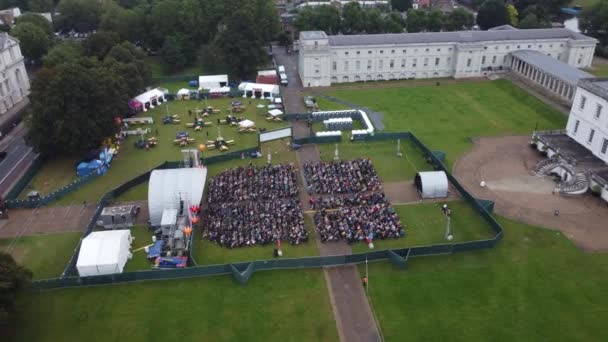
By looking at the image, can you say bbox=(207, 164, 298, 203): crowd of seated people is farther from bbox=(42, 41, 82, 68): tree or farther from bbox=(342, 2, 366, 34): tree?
bbox=(342, 2, 366, 34): tree

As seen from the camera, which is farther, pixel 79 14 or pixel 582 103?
pixel 79 14

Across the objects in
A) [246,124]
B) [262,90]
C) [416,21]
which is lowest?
[246,124]

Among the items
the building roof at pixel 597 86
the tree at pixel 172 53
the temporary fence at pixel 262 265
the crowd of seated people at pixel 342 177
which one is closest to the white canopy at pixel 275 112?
the crowd of seated people at pixel 342 177

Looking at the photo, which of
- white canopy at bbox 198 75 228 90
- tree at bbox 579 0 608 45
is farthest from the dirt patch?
tree at bbox 579 0 608 45

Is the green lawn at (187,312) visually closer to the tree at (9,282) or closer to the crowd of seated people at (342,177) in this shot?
the tree at (9,282)

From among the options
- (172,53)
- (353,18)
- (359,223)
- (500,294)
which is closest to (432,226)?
(359,223)

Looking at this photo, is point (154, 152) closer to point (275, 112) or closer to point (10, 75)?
point (275, 112)

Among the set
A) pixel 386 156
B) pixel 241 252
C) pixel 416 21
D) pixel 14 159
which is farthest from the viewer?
pixel 416 21

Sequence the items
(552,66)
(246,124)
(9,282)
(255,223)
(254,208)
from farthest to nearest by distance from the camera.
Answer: (552,66) < (246,124) < (254,208) < (255,223) < (9,282)
